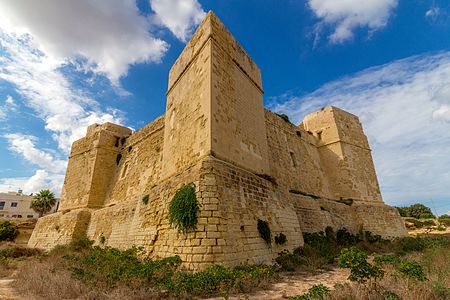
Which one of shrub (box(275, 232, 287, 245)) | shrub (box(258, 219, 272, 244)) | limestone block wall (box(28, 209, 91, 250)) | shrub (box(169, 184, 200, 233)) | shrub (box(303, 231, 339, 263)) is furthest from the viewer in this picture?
limestone block wall (box(28, 209, 91, 250))

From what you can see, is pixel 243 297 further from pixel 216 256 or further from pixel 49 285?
pixel 49 285

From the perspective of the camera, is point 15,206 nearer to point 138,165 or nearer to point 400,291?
point 138,165

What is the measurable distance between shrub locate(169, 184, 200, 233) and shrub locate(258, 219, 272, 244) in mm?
2360

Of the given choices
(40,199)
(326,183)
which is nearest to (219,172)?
(326,183)

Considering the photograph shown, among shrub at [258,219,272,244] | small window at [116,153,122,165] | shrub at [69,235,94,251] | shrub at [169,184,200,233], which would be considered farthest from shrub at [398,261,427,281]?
small window at [116,153,122,165]

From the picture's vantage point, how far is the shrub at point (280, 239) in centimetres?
816

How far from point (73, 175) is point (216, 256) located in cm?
1725

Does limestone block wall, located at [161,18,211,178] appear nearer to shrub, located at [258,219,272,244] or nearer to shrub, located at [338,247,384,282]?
shrub, located at [258,219,272,244]

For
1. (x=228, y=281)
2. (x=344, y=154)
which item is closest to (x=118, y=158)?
(x=228, y=281)

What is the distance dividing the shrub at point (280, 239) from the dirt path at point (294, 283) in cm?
151

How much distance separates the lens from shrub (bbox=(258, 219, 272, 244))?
7.46 m

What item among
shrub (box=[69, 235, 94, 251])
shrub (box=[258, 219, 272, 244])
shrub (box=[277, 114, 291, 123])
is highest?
shrub (box=[277, 114, 291, 123])

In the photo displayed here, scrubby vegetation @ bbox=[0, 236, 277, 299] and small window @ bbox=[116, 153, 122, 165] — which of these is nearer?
scrubby vegetation @ bbox=[0, 236, 277, 299]

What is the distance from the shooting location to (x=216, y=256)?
5793 mm
